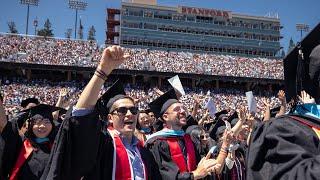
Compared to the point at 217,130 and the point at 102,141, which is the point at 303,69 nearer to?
the point at 102,141

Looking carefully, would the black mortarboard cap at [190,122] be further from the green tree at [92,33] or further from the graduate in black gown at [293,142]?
the green tree at [92,33]

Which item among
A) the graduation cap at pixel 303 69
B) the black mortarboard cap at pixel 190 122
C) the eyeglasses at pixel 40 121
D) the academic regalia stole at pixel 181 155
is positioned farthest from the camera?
the black mortarboard cap at pixel 190 122

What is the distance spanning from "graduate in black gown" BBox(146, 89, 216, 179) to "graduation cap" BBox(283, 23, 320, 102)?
1.51 m

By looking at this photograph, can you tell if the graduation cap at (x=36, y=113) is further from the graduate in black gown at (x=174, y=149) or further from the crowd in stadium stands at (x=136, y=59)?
the crowd in stadium stands at (x=136, y=59)

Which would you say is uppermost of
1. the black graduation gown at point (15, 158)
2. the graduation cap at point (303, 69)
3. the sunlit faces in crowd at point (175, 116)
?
the graduation cap at point (303, 69)

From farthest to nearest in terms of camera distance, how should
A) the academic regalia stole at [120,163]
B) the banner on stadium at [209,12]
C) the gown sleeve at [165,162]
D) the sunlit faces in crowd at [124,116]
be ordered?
1. the banner on stadium at [209,12]
2. the gown sleeve at [165,162]
3. the sunlit faces in crowd at [124,116]
4. the academic regalia stole at [120,163]

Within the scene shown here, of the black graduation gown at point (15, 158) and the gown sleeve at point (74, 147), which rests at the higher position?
the gown sleeve at point (74, 147)

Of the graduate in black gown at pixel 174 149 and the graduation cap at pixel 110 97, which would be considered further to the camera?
the graduate in black gown at pixel 174 149

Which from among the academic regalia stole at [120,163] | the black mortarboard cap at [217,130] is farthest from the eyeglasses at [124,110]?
the black mortarboard cap at [217,130]

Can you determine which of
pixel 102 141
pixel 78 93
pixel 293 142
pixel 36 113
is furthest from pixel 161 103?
pixel 78 93

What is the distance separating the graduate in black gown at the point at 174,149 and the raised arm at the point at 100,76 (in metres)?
1.78

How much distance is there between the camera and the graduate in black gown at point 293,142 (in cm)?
230

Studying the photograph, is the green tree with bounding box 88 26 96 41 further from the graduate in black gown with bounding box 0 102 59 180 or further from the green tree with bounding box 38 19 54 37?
the graduate in black gown with bounding box 0 102 59 180

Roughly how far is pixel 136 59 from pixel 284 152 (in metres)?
44.1
